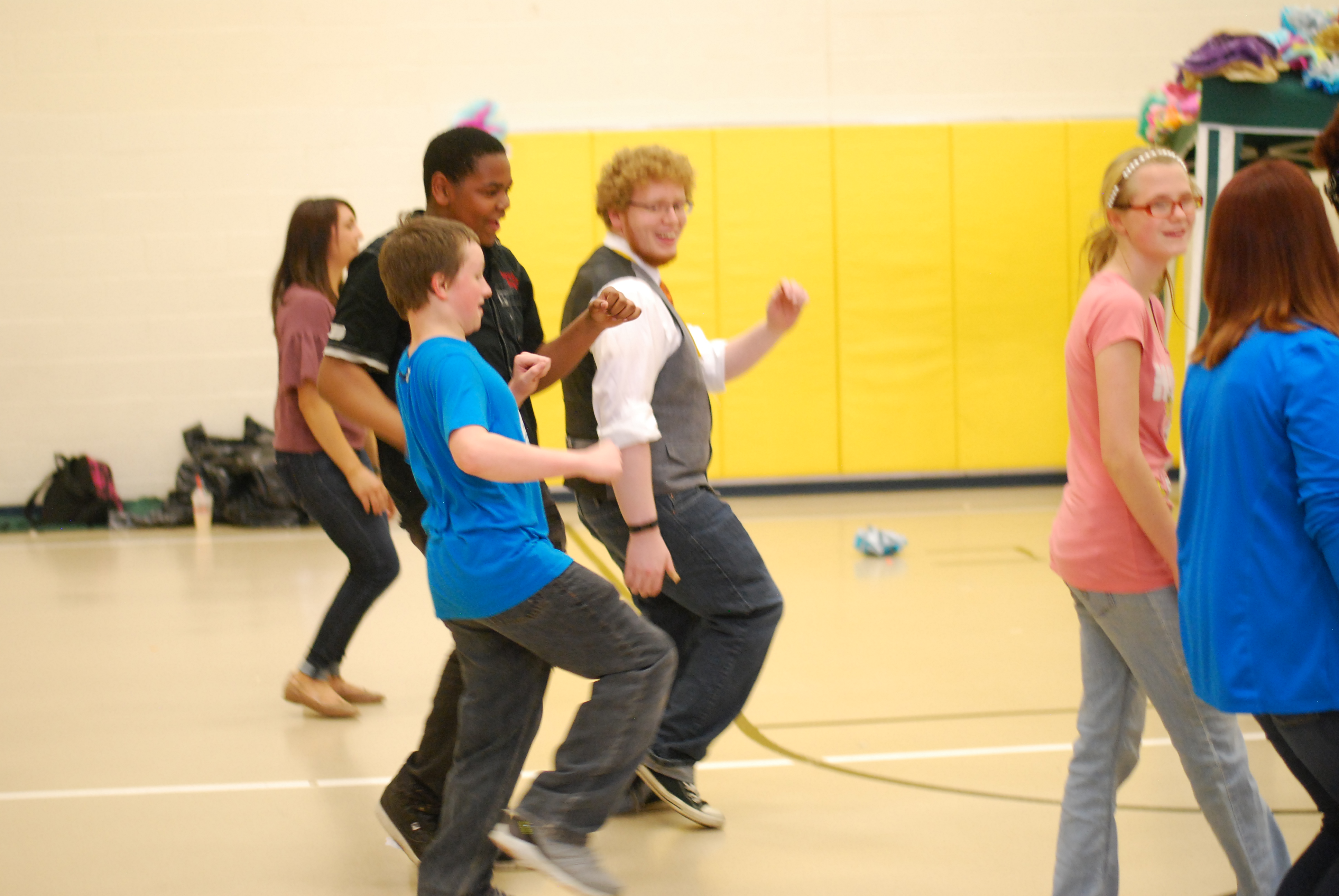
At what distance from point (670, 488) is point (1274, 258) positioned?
1.33m

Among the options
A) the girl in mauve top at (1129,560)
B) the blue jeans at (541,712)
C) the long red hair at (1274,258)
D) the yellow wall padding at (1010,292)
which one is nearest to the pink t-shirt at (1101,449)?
the girl in mauve top at (1129,560)


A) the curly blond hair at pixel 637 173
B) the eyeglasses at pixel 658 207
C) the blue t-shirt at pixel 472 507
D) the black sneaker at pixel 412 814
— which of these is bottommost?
the black sneaker at pixel 412 814

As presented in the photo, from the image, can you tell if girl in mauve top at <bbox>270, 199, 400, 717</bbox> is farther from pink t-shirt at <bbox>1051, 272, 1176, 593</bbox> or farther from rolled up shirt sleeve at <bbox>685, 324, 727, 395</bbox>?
pink t-shirt at <bbox>1051, 272, 1176, 593</bbox>

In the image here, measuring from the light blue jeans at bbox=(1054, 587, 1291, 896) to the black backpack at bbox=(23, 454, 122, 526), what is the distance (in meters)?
7.41

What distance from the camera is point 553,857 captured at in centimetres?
212

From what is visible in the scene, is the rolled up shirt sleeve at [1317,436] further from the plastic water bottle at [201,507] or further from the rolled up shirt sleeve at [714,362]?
the plastic water bottle at [201,507]

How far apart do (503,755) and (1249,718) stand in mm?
2481

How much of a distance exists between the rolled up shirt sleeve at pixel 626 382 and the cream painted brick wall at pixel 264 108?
614cm

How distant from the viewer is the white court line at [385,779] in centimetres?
317

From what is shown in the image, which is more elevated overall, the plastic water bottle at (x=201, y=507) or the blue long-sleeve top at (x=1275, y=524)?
the blue long-sleeve top at (x=1275, y=524)

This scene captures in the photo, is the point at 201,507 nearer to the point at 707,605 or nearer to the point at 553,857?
the point at 707,605

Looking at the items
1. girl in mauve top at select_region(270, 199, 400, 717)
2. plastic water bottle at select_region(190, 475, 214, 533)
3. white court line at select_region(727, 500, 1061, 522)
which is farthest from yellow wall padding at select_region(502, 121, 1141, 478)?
girl in mauve top at select_region(270, 199, 400, 717)

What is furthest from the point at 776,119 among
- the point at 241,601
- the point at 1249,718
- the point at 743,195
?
the point at 1249,718

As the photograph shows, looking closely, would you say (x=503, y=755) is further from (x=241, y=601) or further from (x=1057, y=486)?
(x=1057, y=486)
